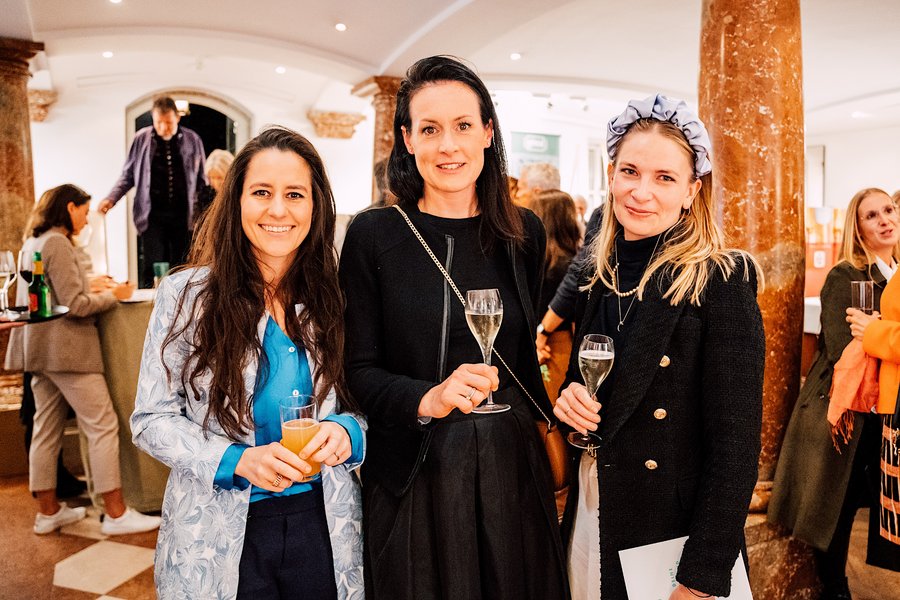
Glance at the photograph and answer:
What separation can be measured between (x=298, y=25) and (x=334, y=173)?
19.4 ft

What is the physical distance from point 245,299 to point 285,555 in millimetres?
603

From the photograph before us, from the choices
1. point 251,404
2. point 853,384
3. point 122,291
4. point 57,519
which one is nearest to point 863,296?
point 853,384

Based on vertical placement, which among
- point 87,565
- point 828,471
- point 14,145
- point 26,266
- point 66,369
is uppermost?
point 14,145

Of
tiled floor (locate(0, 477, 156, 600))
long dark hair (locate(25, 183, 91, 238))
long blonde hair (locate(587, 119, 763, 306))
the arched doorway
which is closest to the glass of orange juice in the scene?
long blonde hair (locate(587, 119, 763, 306))

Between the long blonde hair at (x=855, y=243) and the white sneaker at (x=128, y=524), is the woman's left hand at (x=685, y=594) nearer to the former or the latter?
the long blonde hair at (x=855, y=243)

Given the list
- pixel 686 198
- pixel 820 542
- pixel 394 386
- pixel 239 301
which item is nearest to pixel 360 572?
pixel 394 386

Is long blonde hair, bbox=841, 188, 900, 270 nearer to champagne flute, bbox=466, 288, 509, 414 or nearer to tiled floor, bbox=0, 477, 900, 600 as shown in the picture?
tiled floor, bbox=0, 477, 900, 600

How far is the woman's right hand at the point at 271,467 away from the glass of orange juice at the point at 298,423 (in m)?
0.02

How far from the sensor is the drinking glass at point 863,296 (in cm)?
287

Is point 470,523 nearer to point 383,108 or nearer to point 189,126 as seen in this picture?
point 383,108

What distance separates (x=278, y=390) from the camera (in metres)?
1.58

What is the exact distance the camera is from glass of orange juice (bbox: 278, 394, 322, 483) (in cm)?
139

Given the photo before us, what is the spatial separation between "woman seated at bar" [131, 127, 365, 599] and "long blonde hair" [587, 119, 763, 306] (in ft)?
2.51

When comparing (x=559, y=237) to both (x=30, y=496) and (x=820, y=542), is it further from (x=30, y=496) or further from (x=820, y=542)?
(x=30, y=496)
